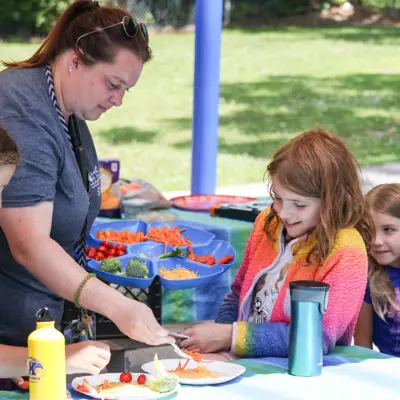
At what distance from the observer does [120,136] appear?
1157cm

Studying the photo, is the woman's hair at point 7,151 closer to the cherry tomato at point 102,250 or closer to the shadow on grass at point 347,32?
the cherry tomato at point 102,250

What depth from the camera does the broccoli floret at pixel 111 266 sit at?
332 centimetres

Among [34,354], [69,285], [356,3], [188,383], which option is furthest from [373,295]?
[356,3]

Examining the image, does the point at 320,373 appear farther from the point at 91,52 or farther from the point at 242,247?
the point at 242,247

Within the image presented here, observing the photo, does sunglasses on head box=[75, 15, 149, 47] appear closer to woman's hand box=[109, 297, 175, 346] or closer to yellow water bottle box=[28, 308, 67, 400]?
woman's hand box=[109, 297, 175, 346]

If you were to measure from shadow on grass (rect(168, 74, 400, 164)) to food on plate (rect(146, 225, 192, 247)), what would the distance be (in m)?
6.26

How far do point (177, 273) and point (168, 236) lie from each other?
33 cm

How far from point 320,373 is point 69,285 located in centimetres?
72

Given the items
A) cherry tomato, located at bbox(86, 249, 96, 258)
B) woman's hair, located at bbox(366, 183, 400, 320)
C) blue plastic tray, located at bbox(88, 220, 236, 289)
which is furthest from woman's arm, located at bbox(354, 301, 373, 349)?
cherry tomato, located at bbox(86, 249, 96, 258)

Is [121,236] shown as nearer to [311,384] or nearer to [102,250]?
[102,250]

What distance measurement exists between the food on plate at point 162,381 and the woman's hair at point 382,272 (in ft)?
3.92

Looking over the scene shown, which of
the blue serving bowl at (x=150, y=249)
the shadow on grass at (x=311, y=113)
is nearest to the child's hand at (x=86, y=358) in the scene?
the blue serving bowl at (x=150, y=249)

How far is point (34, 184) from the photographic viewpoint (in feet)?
8.20

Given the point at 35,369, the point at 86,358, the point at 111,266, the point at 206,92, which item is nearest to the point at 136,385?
the point at 86,358
